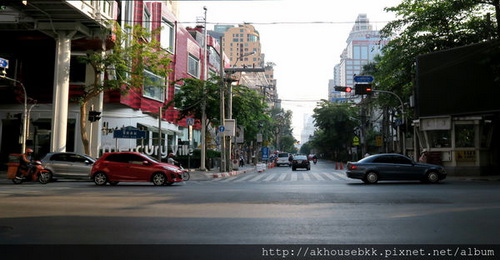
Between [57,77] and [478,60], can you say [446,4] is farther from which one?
[57,77]

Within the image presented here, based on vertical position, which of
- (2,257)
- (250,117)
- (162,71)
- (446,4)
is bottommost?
(2,257)

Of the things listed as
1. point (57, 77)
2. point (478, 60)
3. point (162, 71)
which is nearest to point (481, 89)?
point (478, 60)

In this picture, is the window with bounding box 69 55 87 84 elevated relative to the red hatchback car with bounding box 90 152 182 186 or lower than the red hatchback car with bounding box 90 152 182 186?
elevated

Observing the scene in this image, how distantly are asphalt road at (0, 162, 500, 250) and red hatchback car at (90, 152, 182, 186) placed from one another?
17.5 ft

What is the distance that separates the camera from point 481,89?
23.7 metres

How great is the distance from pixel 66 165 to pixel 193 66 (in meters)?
30.7

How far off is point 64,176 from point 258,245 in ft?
58.0

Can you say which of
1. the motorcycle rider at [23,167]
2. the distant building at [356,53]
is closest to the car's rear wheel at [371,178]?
the motorcycle rider at [23,167]

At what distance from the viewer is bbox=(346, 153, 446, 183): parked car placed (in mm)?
18047

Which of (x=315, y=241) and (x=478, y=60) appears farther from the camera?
(x=478, y=60)

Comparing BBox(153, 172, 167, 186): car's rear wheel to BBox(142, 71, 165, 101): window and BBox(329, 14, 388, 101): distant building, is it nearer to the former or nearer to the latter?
BBox(142, 71, 165, 101): window

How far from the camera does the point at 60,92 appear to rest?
2616 centimetres

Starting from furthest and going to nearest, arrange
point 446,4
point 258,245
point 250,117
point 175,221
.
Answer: point 250,117
point 446,4
point 175,221
point 258,245

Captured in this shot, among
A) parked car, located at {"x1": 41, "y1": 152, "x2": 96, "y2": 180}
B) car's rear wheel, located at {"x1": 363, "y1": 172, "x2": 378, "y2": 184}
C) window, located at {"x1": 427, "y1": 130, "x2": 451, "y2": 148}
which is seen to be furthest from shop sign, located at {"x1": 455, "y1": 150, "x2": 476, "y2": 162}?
parked car, located at {"x1": 41, "y1": 152, "x2": 96, "y2": 180}
